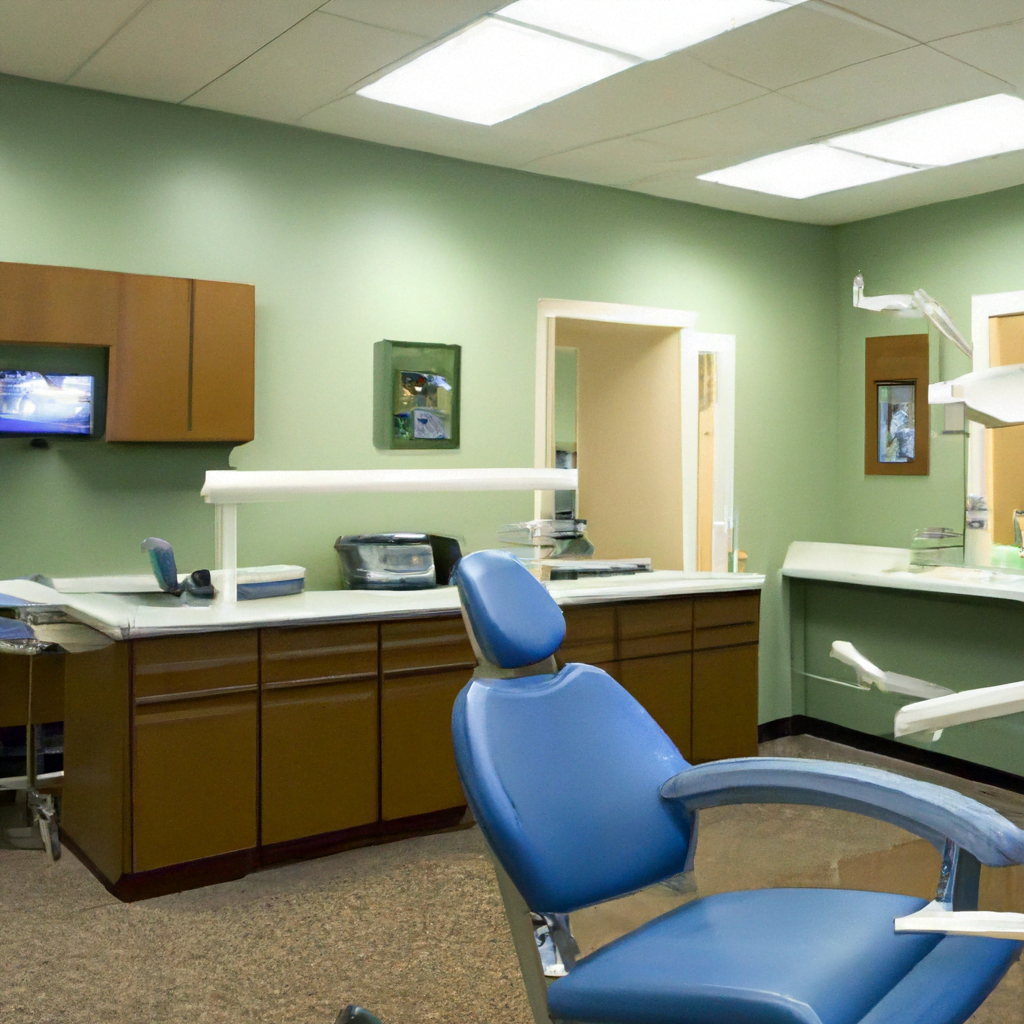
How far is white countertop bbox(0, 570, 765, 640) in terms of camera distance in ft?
11.0

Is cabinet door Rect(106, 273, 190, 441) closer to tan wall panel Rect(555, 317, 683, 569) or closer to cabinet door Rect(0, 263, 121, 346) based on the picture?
cabinet door Rect(0, 263, 121, 346)

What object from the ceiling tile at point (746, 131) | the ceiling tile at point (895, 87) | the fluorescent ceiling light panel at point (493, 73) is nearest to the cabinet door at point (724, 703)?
the ceiling tile at point (746, 131)

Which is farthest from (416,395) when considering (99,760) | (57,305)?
(99,760)

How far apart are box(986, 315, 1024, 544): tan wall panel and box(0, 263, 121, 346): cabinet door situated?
4217mm

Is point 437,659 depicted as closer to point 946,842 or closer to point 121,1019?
point 121,1019

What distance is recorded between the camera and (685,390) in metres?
5.45

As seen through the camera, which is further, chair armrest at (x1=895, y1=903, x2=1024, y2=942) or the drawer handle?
the drawer handle

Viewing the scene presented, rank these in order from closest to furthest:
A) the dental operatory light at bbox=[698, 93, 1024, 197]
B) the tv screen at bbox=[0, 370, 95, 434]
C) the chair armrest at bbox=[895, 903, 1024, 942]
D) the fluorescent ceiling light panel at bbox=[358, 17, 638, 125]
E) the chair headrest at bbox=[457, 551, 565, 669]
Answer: the chair armrest at bbox=[895, 903, 1024, 942], the chair headrest at bbox=[457, 551, 565, 669], the fluorescent ceiling light panel at bbox=[358, 17, 638, 125], the tv screen at bbox=[0, 370, 95, 434], the dental operatory light at bbox=[698, 93, 1024, 197]

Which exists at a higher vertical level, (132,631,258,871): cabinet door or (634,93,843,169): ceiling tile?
(634,93,843,169): ceiling tile

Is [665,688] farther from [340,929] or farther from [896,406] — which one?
[896,406]

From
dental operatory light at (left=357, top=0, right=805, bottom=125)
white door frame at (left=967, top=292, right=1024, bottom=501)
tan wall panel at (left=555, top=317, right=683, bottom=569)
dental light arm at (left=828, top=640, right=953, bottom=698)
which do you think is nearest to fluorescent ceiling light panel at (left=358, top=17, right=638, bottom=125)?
dental operatory light at (left=357, top=0, right=805, bottom=125)

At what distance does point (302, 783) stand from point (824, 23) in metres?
2.89

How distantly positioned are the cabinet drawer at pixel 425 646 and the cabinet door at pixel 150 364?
1.07 metres

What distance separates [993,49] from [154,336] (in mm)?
2965
